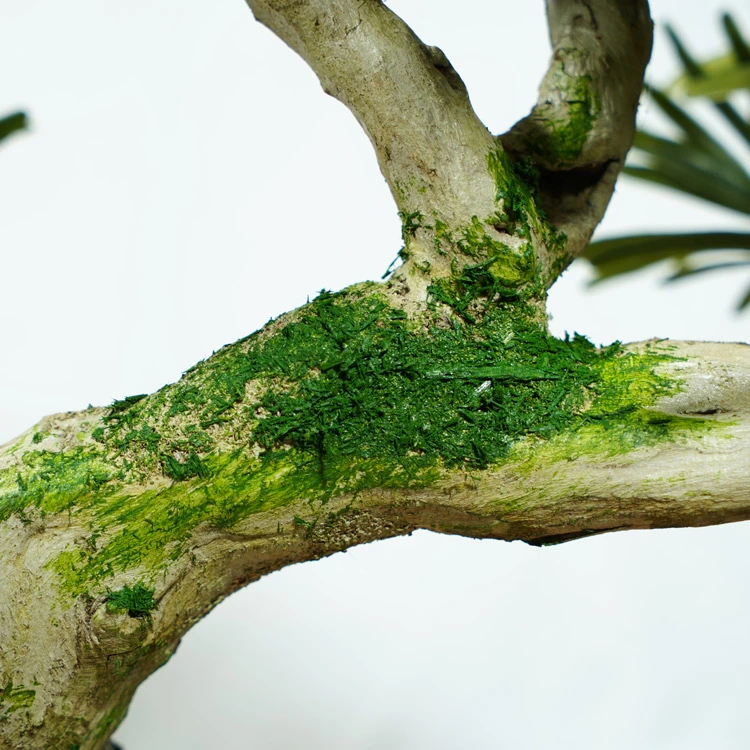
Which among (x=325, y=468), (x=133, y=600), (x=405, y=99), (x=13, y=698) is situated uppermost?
(x=405, y=99)

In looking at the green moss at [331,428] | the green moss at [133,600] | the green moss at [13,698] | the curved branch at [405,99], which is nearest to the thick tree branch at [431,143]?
the curved branch at [405,99]

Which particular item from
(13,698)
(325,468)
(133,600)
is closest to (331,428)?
(325,468)

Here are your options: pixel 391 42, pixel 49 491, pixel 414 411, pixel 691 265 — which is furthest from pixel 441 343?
pixel 691 265

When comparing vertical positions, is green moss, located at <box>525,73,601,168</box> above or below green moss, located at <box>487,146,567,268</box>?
above

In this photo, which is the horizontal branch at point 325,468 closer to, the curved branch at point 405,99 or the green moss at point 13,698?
the green moss at point 13,698

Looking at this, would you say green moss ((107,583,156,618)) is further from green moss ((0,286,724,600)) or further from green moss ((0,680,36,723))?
green moss ((0,680,36,723))

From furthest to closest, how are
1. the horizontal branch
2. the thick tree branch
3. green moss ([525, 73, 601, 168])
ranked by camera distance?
green moss ([525, 73, 601, 168]), the thick tree branch, the horizontal branch

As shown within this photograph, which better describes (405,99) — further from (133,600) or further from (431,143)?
(133,600)

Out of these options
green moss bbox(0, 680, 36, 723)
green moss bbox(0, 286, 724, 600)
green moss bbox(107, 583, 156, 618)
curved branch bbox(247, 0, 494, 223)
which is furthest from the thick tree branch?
green moss bbox(0, 680, 36, 723)

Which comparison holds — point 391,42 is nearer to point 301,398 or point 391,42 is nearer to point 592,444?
point 301,398
